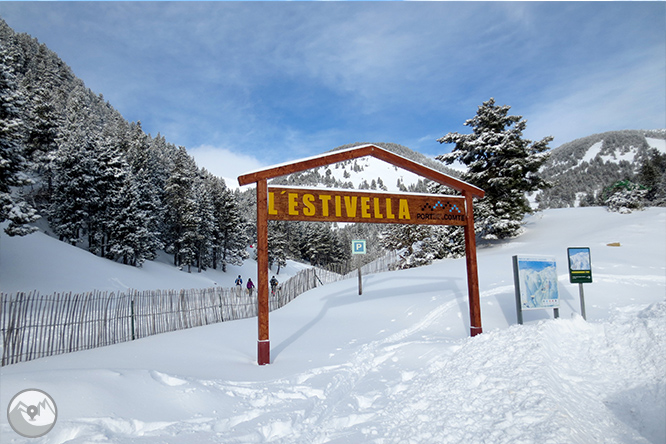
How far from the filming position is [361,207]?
28.2ft

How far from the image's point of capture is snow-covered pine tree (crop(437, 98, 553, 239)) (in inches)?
914

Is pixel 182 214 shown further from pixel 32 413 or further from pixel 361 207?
pixel 32 413

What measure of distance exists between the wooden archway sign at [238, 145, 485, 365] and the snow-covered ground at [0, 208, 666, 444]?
48.5 inches

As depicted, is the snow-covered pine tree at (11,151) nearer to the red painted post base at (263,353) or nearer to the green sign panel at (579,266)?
the red painted post base at (263,353)

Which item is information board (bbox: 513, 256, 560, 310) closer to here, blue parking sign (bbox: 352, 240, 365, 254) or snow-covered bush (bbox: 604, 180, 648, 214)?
blue parking sign (bbox: 352, 240, 365, 254)

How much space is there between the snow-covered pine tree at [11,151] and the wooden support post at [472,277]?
2105 centimetres

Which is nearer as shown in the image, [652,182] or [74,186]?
[74,186]

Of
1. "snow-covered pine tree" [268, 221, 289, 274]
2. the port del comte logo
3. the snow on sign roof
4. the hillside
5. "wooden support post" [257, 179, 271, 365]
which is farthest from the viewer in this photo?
the hillside

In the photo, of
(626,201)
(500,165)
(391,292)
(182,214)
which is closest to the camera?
(391,292)

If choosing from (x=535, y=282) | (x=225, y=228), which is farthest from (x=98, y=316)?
(x=225, y=228)

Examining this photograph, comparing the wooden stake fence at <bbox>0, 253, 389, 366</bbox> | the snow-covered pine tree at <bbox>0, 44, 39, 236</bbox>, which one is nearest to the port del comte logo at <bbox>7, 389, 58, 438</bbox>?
the wooden stake fence at <bbox>0, 253, 389, 366</bbox>

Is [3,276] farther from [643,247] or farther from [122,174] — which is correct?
[643,247]

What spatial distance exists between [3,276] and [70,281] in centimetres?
320

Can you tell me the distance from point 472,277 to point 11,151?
74.1ft
